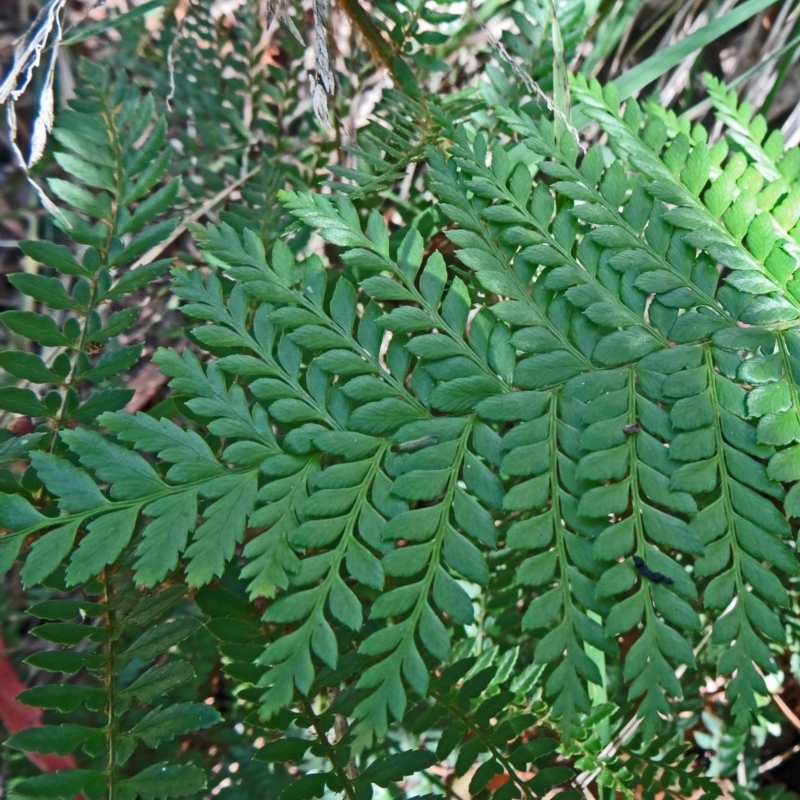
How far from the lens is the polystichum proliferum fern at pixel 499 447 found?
0.92 metres

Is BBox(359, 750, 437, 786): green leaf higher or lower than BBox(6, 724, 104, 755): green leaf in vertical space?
lower

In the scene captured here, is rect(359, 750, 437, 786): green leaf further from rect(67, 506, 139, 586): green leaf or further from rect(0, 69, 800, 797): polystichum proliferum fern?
rect(67, 506, 139, 586): green leaf

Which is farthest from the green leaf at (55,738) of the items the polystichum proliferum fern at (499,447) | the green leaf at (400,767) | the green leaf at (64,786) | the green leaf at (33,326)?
the green leaf at (33,326)

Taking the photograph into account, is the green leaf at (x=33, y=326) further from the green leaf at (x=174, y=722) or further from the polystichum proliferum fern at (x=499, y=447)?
the green leaf at (x=174, y=722)

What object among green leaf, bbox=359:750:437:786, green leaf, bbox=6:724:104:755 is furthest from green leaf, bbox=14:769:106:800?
green leaf, bbox=359:750:437:786

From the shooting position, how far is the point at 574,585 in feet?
3.07

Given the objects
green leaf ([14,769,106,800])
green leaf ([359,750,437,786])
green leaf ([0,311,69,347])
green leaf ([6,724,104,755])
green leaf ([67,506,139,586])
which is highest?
green leaf ([0,311,69,347])

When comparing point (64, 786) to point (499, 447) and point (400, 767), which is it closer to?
point (400, 767)

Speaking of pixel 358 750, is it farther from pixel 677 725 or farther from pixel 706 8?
pixel 706 8

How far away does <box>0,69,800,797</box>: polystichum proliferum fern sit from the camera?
36.2 inches

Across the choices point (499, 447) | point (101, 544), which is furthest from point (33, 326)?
point (499, 447)

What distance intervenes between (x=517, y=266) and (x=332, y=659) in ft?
1.97

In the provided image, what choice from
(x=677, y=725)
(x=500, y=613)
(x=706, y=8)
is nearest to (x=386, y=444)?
(x=500, y=613)

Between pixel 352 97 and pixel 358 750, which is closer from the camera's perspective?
pixel 358 750
